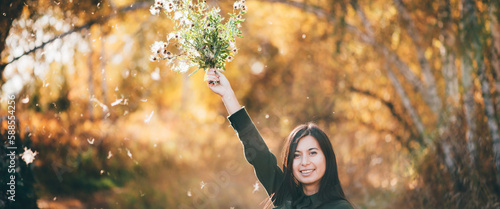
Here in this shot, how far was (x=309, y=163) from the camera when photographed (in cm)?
170

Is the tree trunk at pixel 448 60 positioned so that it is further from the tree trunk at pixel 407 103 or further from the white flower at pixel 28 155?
the white flower at pixel 28 155

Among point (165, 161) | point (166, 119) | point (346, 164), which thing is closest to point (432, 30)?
point (346, 164)

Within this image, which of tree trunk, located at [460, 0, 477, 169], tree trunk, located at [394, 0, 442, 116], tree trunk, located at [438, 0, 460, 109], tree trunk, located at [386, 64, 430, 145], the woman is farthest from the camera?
tree trunk, located at [386, 64, 430, 145]

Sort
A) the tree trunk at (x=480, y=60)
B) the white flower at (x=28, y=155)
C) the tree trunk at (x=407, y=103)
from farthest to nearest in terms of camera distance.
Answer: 1. the tree trunk at (x=407, y=103)
2. the tree trunk at (x=480, y=60)
3. the white flower at (x=28, y=155)

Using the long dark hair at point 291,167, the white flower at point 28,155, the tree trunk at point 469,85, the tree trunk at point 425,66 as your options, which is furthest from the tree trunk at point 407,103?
the white flower at point 28,155

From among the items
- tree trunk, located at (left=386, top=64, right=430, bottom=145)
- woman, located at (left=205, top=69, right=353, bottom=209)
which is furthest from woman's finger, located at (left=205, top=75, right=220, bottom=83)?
tree trunk, located at (left=386, top=64, right=430, bottom=145)

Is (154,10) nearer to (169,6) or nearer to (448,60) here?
(169,6)

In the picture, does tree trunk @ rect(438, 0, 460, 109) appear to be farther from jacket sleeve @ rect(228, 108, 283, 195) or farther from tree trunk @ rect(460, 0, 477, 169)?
jacket sleeve @ rect(228, 108, 283, 195)

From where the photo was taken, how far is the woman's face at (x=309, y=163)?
5.57 feet

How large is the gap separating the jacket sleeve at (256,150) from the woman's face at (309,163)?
0.13m

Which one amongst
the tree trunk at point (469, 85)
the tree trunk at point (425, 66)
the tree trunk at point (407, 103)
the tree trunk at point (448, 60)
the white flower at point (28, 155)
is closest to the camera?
the white flower at point (28, 155)

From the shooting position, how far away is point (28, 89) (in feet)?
9.70

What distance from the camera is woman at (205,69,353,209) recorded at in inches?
66.4

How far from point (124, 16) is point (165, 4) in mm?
2621
